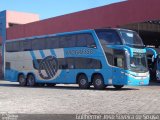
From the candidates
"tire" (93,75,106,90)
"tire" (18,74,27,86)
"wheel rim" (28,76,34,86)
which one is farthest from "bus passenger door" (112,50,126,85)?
"tire" (18,74,27,86)

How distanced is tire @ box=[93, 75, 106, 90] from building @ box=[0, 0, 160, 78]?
24.5ft

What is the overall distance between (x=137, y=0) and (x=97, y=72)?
850 centimetres

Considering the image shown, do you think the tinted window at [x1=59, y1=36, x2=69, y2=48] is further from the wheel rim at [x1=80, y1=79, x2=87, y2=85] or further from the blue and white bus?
the wheel rim at [x1=80, y1=79, x2=87, y2=85]

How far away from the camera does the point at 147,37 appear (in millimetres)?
44375

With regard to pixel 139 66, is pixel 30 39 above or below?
above

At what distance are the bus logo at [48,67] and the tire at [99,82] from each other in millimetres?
3803

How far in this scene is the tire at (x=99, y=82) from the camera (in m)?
23.4

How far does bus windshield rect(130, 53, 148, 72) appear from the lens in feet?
74.0

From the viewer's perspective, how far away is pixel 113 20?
105ft

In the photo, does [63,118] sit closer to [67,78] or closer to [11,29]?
[67,78]

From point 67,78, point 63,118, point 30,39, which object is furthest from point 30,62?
point 63,118

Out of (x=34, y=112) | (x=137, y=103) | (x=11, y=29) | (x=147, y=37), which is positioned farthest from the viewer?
(x=11, y=29)

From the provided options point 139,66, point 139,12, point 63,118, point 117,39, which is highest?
point 139,12

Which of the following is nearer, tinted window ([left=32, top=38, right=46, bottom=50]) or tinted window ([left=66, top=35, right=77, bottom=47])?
tinted window ([left=66, top=35, right=77, bottom=47])
